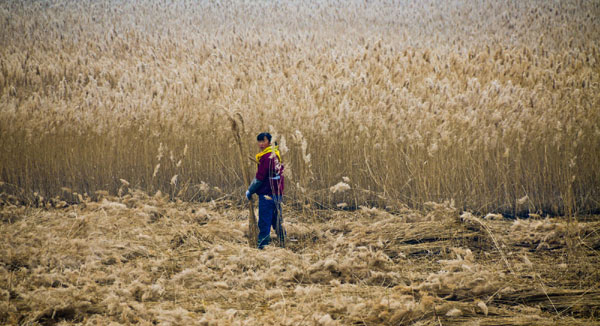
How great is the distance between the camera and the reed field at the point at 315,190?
9.71 feet

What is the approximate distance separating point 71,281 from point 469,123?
406 cm

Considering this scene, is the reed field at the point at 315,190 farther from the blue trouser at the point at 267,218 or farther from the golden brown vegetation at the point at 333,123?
the blue trouser at the point at 267,218

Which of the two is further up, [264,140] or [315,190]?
[264,140]

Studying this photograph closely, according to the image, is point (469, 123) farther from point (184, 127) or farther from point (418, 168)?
point (184, 127)

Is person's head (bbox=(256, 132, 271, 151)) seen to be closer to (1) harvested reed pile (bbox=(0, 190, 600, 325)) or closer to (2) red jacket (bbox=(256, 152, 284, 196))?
(2) red jacket (bbox=(256, 152, 284, 196))

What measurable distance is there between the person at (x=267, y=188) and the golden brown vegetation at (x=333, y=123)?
15 cm

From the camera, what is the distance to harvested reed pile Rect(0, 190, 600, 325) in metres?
2.75

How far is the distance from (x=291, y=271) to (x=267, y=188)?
31.0 inches

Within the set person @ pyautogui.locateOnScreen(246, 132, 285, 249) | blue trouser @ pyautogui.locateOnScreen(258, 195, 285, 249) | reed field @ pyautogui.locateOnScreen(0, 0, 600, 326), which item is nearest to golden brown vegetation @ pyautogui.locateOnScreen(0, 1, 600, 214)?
reed field @ pyautogui.locateOnScreen(0, 0, 600, 326)

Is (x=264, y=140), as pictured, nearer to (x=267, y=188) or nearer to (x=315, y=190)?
(x=267, y=188)

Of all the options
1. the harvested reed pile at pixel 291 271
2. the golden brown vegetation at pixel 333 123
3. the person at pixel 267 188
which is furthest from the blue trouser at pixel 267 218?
the golden brown vegetation at pixel 333 123

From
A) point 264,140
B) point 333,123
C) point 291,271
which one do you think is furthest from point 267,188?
point 333,123

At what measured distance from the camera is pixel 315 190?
526 cm

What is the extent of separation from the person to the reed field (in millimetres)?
154
